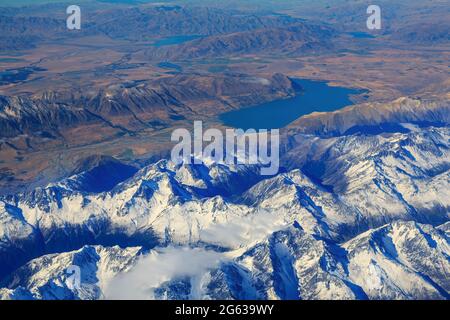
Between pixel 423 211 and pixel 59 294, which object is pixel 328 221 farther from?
pixel 59 294

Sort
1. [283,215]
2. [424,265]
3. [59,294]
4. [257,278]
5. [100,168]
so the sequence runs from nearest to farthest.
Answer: [59,294]
[257,278]
[424,265]
[283,215]
[100,168]

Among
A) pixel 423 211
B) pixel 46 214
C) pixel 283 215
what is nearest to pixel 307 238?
pixel 283 215

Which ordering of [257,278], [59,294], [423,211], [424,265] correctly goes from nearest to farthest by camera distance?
[59,294], [257,278], [424,265], [423,211]

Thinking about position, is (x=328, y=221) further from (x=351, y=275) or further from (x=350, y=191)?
(x=351, y=275)

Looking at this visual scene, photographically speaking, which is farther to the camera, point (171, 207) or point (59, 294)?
point (171, 207)

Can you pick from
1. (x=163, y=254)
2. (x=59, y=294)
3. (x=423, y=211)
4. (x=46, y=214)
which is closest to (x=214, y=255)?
(x=163, y=254)

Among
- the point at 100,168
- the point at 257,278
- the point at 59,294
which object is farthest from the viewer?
the point at 100,168
